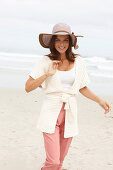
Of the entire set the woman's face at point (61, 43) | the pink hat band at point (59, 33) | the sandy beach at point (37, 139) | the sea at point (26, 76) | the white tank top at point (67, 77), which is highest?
the pink hat band at point (59, 33)

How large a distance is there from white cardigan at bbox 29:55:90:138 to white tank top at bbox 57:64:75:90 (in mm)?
35

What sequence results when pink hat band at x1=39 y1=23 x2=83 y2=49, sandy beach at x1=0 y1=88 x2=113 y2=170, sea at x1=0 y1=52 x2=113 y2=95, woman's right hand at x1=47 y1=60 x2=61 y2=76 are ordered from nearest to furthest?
woman's right hand at x1=47 y1=60 x2=61 y2=76
pink hat band at x1=39 y1=23 x2=83 y2=49
sandy beach at x1=0 y1=88 x2=113 y2=170
sea at x1=0 y1=52 x2=113 y2=95

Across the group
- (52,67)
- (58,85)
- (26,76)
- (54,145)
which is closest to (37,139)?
(54,145)

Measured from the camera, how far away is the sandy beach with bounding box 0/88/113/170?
464 cm

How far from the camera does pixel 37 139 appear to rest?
571 cm

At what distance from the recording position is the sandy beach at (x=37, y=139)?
15.2 feet

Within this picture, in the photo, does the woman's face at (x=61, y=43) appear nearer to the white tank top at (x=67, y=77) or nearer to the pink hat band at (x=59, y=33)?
the pink hat band at (x=59, y=33)

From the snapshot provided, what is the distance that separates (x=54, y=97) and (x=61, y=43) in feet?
1.74

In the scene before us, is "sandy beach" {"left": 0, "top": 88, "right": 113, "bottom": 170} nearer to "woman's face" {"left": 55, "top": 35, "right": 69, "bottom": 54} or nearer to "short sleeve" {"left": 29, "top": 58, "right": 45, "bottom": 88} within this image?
"short sleeve" {"left": 29, "top": 58, "right": 45, "bottom": 88}

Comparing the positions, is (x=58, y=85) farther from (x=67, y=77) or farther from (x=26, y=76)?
(x=26, y=76)

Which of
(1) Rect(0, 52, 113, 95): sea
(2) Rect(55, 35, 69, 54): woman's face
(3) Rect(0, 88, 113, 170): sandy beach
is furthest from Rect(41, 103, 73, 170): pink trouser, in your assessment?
(1) Rect(0, 52, 113, 95): sea

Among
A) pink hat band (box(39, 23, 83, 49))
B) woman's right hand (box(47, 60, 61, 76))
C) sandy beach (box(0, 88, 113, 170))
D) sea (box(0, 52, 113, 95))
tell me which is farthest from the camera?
sea (box(0, 52, 113, 95))

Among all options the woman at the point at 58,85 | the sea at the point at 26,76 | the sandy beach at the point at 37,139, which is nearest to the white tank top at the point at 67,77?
the woman at the point at 58,85

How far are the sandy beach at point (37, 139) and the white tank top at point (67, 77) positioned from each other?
1684 mm
